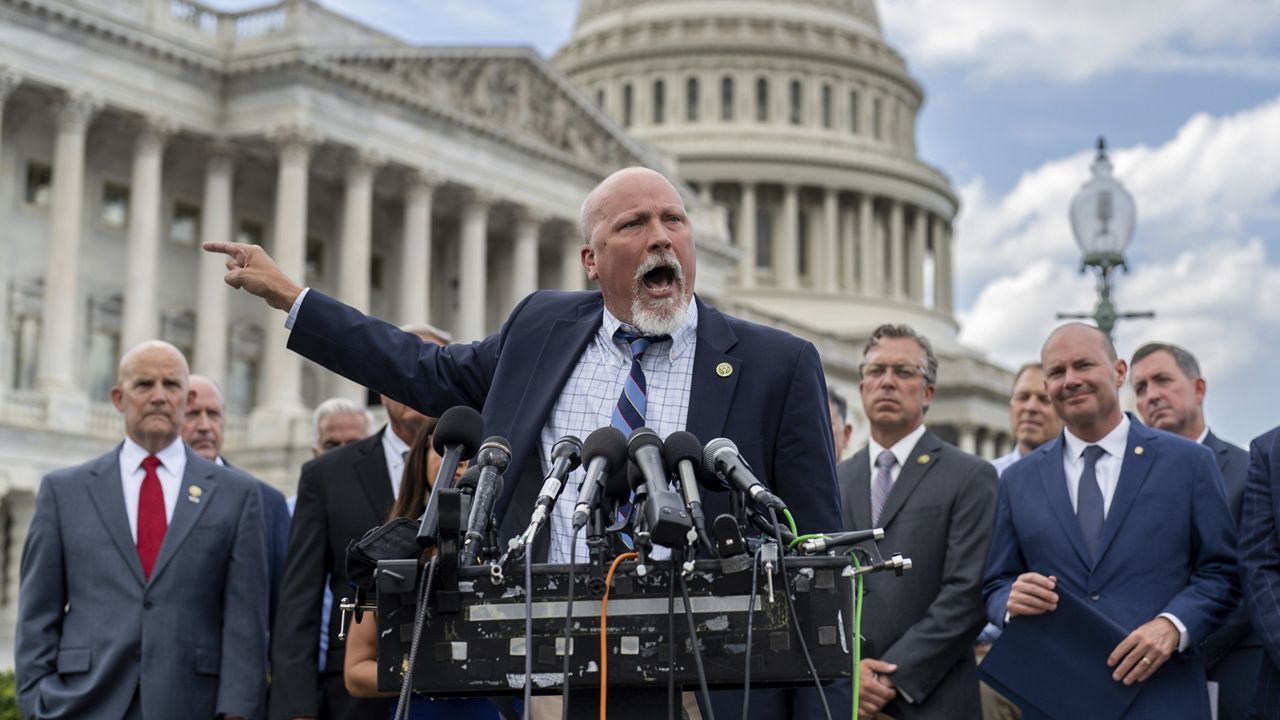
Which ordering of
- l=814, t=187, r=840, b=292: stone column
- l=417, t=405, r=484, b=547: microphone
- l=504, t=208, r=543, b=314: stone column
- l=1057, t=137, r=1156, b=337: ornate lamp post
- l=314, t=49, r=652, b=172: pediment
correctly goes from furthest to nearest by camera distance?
l=814, t=187, r=840, b=292: stone column → l=504, t=208, r=543, b=314: stone column → l=314, t=49, r=652, b=172: pediment → l=1057, t=137, r=1156, b=337: ornate lamp post → l=417, t=405, r=484, b=547: microphone

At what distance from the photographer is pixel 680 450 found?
4.14 metres

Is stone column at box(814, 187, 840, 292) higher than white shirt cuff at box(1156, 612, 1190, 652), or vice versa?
stone column at box(814, 187, 840, 292)

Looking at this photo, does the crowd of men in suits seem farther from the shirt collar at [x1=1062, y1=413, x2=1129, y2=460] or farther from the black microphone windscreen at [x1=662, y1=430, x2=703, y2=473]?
the black microphone windscreen at [x1=662, y1=430, x2=703, y2=473]

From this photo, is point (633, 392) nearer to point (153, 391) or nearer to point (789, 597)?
point (789, 597)

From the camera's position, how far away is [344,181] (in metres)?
45.6

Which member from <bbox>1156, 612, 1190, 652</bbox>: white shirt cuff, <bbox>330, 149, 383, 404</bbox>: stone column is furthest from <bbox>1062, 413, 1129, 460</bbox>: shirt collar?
<bbox>330, 149, 383, 404</bbox>: stone column

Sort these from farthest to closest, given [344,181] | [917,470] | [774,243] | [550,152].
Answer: [774,243]
[550,152]
[344,181]
[917,470]

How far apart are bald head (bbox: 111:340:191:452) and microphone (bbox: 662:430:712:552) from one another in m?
4.63

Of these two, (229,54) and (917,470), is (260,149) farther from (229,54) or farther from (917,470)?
(917,470)

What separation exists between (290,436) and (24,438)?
656 cm

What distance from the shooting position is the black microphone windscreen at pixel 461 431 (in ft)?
14.4

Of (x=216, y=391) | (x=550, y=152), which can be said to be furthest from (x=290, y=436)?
(x=216, y=391)

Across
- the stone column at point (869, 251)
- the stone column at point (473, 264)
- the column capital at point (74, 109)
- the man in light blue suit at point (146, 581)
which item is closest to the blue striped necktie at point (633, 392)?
the man in light blue suit at point (146, 581)

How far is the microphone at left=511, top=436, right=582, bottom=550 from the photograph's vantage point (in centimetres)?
400
